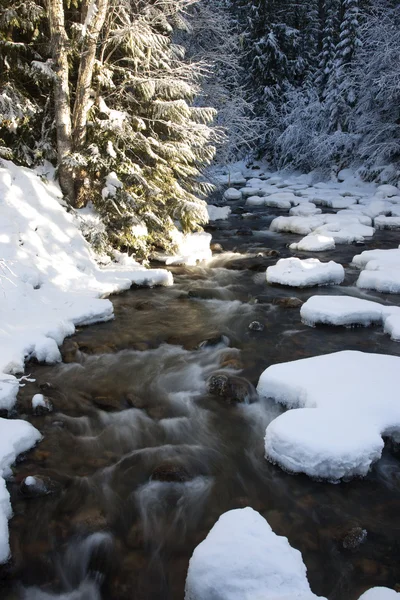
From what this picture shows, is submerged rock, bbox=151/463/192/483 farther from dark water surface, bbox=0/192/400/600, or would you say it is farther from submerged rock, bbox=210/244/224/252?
submerged rock, bbox=210/244/224/252

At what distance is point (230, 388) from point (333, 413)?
4.59ft

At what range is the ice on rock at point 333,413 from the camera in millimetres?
3727

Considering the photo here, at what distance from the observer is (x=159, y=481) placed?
4.01m

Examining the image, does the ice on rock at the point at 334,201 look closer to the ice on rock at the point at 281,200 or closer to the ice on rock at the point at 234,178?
the ice on rock at the point at 281,200

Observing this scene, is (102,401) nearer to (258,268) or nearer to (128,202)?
(128,202)

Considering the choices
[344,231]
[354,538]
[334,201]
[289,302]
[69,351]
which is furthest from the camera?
[334,201]

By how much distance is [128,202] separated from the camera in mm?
8938

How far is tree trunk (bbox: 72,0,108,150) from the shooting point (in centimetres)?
816

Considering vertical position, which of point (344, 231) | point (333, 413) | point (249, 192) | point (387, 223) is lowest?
point (249, 192)

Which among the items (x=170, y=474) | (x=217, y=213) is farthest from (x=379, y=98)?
(x=170, y=474)

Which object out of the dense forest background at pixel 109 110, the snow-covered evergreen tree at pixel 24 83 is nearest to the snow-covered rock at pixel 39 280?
the dense forest background at pixel 109 110

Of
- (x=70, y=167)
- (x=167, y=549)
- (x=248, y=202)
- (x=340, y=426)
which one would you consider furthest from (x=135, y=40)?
(x=248, y=202)

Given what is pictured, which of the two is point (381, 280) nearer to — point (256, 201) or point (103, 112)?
point (103, 112)

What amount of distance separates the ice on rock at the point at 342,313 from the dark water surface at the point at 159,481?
0.18 meters
